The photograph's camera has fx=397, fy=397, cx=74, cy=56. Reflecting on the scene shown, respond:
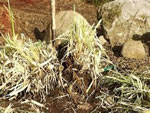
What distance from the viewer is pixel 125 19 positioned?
20.9 feet

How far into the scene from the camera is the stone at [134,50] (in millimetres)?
5801

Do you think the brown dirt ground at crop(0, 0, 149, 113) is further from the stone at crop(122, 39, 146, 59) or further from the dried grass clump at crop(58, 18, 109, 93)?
the dried grass clump at crop(58, 18, 109, 93)

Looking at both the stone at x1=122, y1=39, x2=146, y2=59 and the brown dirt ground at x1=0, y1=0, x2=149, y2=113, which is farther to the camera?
the stone at x1=122, y1=39, x2=146, y2=59

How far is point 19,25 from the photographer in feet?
24.4

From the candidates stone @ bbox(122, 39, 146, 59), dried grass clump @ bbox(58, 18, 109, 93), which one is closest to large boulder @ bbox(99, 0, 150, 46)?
stone @ bbox(122, 39, 146, 59)

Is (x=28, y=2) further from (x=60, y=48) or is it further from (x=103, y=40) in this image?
(x=60, y=48)

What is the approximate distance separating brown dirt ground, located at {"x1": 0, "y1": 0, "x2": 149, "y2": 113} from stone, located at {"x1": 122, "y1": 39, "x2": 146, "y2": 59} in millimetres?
96

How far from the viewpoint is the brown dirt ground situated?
12.0ft

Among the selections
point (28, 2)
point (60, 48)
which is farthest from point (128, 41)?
point (28, 2)

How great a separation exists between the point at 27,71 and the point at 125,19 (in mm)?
2975

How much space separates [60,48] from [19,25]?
11.3 feet

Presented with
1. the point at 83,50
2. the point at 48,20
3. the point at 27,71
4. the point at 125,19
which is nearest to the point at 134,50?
the point at 125,19

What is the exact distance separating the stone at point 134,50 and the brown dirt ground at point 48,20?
0.31 feet

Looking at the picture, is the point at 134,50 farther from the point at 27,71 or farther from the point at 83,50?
the point at 27,71
